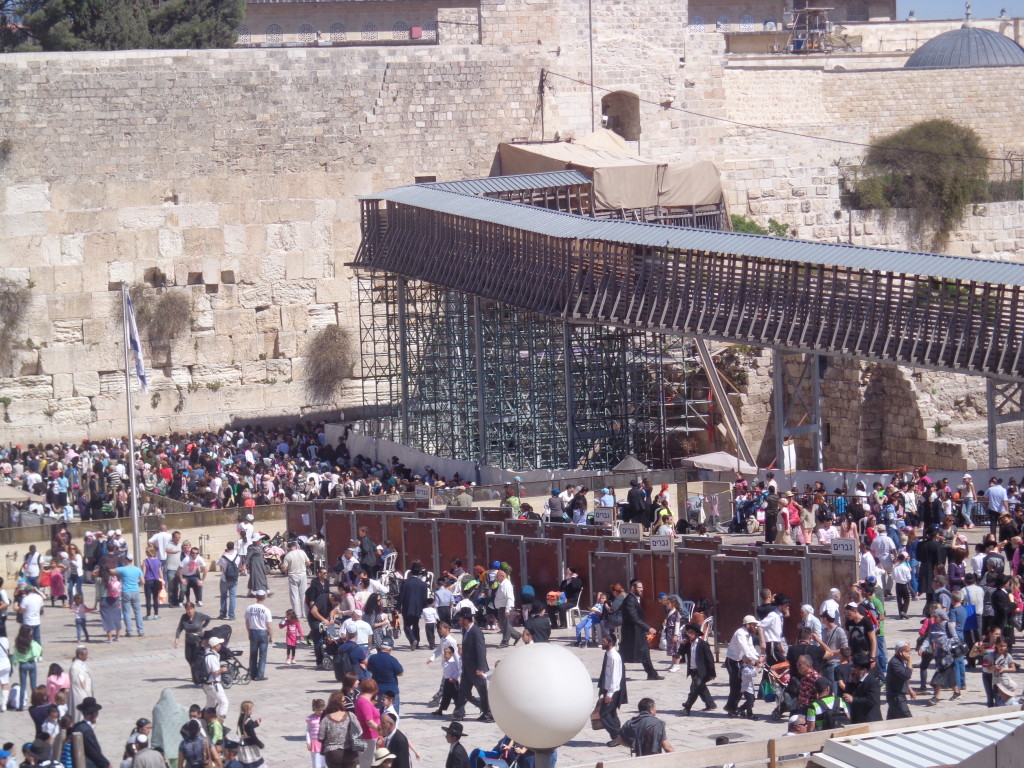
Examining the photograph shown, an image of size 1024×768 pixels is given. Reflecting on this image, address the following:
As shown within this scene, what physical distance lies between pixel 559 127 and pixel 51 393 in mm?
11597

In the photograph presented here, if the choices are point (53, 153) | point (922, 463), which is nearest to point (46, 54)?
point (53, 153)

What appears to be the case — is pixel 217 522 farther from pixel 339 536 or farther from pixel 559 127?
pixel 559 127

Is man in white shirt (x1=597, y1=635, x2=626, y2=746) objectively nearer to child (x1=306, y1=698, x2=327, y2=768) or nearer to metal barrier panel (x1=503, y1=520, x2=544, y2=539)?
child (x1=306, y1=698, x2=327, y2=768)

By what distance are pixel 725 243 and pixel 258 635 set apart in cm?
1049

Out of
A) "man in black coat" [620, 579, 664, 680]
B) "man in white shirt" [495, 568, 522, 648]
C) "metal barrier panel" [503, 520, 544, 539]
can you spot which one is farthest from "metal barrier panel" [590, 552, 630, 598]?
"man in black coat" [620, 579, 664, 680]

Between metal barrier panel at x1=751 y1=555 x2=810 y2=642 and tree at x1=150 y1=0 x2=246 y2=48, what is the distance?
2615 cm

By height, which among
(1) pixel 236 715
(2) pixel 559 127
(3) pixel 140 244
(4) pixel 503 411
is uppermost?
(2) pixel 559 127

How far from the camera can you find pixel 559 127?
3528 centimetres

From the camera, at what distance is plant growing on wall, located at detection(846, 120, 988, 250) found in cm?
3691

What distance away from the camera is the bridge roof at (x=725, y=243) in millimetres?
20766

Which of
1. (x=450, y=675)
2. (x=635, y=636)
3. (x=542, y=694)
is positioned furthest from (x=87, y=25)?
(x=542, y=694)

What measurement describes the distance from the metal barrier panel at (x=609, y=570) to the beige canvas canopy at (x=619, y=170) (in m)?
15.6

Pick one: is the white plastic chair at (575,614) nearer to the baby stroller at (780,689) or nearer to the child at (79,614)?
the baby stroller at (780,689)

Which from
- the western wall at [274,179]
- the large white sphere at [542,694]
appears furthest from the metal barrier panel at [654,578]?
the western wall at [274,179]
